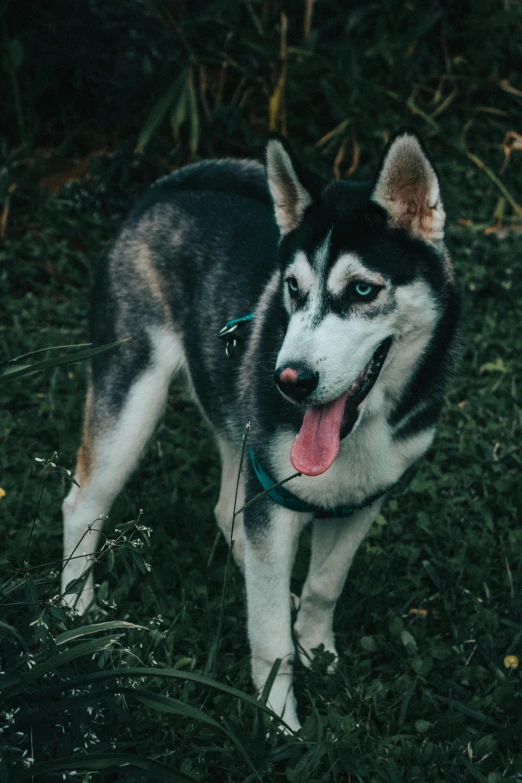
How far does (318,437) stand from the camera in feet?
8.30

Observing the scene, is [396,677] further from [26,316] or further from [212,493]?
[26,316]

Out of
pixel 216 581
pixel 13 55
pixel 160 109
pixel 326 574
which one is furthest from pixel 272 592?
pixel 13 55

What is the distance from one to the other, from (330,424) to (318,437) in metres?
0.05

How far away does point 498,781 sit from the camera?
2.52m

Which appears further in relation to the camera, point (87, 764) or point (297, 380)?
point (297, 380)

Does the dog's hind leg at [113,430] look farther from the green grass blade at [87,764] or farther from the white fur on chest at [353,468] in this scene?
the green grass blade at [87,764]

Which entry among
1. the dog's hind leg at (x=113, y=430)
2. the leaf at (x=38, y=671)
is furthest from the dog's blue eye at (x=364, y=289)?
the leaf at (x=38, y=671)

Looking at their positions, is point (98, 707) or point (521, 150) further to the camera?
point (521, 150)

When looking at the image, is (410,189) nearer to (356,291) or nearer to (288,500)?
(356,291)

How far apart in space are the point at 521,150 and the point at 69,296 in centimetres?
358

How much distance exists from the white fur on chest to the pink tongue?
16 cm

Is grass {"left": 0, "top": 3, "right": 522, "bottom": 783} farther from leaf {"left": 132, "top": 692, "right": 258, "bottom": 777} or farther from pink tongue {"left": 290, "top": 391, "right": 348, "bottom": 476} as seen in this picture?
pink tongue {"left": 290, "top": 391, "right": 348, "bottom": 476}

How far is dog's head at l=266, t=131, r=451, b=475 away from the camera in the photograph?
241 cm

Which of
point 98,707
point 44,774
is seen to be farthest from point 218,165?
point 44,774
